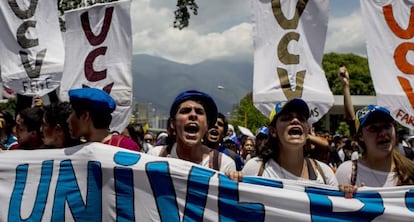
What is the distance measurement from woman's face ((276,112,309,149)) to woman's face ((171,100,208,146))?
49 centimetres

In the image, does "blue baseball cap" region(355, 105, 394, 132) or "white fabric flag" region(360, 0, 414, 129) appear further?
"white fabric flag" region(360, 0, 414, 129)

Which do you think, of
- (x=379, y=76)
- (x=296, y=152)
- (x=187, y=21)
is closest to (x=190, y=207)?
(x=296, y=152)

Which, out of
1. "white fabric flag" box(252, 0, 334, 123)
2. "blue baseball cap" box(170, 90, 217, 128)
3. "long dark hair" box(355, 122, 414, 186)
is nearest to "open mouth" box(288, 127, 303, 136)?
"blue baseball cap" box(170, 90, 217, 128)

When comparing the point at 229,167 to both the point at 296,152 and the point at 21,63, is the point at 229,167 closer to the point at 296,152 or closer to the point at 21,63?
the point at 296,152

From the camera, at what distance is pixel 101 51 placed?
22.3 ft

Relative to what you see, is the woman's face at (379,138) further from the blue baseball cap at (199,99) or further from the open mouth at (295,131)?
the blue baseball cap at (199,99)

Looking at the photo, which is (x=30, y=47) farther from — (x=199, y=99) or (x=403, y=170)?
(x=403, y=170)

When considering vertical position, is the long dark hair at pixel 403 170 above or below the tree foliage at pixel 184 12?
below

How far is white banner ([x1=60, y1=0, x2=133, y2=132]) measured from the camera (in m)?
6.59

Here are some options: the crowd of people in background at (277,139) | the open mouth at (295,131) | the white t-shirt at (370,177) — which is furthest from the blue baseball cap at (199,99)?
the white t-shirt at (370,177)

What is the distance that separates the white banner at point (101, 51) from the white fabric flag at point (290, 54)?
186 centimetres

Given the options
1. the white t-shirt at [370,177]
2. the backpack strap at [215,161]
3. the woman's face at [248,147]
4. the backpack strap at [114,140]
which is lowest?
the woman's face at [248,147]

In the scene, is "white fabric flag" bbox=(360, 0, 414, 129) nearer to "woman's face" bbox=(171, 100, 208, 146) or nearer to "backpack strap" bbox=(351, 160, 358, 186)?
"backpack strap" bbox=(351, 160, 358, 186)

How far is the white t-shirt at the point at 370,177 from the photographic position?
3.56 m
